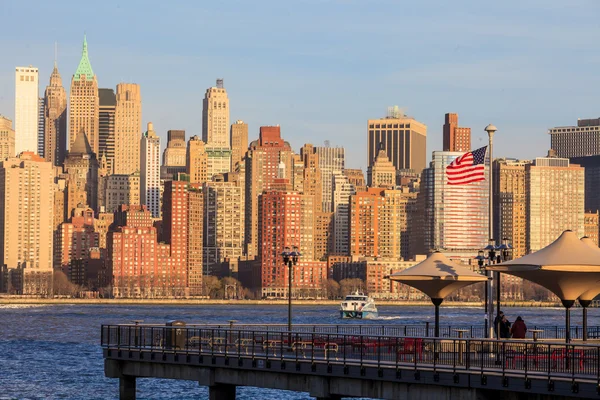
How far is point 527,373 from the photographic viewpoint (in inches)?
1484

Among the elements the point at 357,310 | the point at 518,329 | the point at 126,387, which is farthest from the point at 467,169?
the point at 357,310

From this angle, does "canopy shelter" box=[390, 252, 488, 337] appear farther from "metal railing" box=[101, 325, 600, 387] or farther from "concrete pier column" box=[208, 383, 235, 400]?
"concrete pier column" box=[208, 383, 235, 400]

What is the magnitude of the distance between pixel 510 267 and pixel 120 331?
15.4 meters

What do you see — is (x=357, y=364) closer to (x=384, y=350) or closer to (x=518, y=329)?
(x=384, y=350)

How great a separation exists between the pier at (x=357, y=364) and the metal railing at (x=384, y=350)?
0.13 ft

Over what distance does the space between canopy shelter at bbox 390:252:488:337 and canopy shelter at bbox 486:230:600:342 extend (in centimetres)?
542

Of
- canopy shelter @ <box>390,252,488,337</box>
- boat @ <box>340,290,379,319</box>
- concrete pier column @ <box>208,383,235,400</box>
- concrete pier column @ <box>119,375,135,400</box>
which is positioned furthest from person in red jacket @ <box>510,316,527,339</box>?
boat @ <box>340,290,379,319</box>

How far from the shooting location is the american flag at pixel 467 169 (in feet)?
199

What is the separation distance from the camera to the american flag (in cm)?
6066

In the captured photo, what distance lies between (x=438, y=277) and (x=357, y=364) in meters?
10.1

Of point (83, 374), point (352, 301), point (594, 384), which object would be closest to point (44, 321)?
point (352, 301)

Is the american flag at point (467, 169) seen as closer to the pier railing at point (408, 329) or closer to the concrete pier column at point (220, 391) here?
the pier railing at point (408, 329)

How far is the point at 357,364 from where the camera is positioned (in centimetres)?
4334

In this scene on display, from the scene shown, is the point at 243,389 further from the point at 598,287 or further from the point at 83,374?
the point at 598,287
